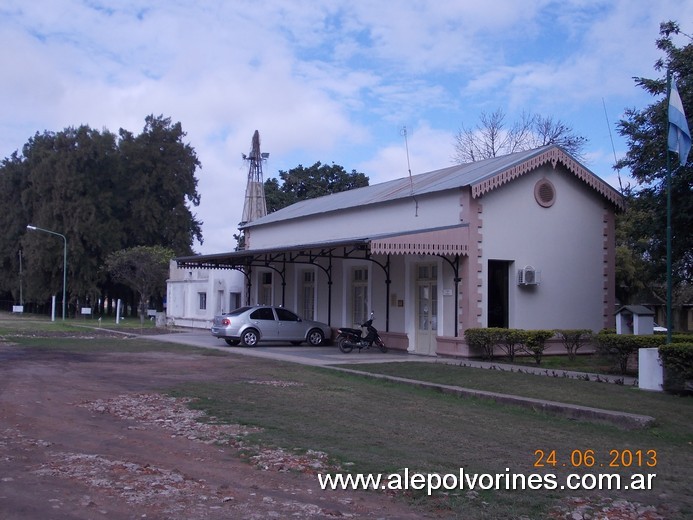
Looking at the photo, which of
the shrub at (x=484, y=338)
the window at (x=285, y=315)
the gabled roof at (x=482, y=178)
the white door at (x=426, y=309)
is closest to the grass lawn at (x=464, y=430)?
the shrub at (x=484, y=338)

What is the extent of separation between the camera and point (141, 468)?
7.77 metres

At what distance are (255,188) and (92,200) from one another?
13343 mm

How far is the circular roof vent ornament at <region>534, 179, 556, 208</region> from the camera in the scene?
23781 mm

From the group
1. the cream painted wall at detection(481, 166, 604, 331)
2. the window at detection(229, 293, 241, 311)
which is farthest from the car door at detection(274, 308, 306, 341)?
the window at detection(229, 293, 241, 311)

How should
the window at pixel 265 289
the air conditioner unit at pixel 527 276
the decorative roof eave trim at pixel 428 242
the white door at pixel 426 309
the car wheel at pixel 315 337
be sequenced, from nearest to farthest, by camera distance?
the decorative roof eave trim at pixel 428 242, the air conditioner unit at pixel 527 276, the white door at pixel 426 309, the car wheel at pixel 315 337, the window at pixel 265 289

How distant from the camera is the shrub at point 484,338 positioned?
21.1m

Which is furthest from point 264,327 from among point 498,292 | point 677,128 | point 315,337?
point 677,128

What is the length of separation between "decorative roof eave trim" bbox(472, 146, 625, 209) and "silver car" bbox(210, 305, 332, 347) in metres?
8.96

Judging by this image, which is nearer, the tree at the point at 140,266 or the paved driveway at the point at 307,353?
the paved driveway at the point at 307,353

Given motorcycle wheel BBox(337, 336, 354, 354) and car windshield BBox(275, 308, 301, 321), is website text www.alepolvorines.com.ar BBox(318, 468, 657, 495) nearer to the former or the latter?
motorcycle wheel BBox(337, 336, 354, 354)

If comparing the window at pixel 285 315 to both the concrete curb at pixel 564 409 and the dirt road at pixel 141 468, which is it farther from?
the dirt road at pixel 141 468

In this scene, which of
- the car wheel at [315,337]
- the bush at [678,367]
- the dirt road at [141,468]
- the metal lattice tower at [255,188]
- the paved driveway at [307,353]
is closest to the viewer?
the dirt road at [141,468]

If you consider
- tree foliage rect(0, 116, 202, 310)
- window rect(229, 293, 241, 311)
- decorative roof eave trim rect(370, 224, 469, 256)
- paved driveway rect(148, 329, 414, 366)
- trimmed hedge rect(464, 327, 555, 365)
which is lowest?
paved driveway rect(148, 329, 414, 366)

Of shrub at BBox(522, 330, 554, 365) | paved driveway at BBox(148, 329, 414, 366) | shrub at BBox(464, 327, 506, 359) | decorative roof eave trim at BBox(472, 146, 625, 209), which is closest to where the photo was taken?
shrub at BBox(522, 330, 554, 365)
